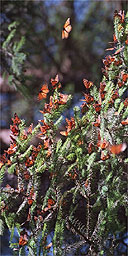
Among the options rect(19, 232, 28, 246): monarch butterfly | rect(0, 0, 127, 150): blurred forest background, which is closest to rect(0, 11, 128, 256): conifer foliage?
rect(19, 232, 28, 246): monarch butterfly

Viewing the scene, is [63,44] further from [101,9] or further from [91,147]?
[91,147]

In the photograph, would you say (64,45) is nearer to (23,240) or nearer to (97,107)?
(97,107)

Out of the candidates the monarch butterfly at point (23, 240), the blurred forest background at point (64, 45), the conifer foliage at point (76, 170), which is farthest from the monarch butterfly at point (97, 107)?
the blurred forest background at point (64, 45)

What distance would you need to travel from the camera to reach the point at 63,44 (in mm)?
4230

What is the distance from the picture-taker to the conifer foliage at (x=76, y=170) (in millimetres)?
974

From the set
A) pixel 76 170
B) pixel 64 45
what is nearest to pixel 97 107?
pixel 76 170

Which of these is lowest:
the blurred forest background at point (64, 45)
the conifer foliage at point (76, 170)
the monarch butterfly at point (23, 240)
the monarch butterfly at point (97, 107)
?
the monarch butterfly at point (23, 240)

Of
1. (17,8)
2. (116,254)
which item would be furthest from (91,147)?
(17,8)

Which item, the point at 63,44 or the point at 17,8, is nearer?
the point at 17,8

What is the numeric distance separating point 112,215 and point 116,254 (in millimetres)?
449

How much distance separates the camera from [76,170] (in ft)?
3.33

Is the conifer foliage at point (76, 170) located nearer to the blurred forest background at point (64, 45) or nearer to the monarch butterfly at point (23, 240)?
the monarch butterfly at point (23, 240)

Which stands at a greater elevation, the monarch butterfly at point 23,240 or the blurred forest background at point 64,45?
the blurred forest background at point 64,45

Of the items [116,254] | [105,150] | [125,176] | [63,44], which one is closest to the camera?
[105,150]
